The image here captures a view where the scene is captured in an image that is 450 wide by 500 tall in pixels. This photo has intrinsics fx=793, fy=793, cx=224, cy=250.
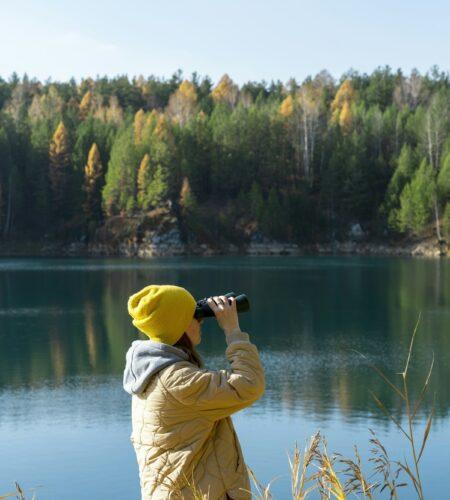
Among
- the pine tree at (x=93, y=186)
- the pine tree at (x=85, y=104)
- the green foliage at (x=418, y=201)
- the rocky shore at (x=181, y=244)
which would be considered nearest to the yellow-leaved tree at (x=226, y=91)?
the pine tree at (x=85, y=104)

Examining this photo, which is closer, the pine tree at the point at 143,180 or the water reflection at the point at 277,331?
the water reflection at the point at 277,331

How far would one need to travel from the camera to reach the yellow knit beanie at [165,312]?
121 inches

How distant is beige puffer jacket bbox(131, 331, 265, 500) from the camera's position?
304cm

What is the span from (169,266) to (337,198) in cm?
2810

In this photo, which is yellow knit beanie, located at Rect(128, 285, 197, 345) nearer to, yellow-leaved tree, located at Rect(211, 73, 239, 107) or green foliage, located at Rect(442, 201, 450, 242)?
green foliage, located at Rect(442, 201, 450, 242)

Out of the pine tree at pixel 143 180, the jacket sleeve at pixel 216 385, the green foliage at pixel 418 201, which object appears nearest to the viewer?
the jacket sleeve at pixel 216 385

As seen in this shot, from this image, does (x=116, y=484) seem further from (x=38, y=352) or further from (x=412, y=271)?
(x=412, y=271)

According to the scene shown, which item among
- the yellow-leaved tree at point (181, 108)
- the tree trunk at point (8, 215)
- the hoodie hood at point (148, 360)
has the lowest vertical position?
the hoodie hood at point (148, 360)

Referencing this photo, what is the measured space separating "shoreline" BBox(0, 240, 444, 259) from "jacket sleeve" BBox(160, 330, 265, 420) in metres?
71.4

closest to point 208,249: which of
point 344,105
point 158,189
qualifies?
point 158,189

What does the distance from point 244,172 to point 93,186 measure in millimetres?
15565

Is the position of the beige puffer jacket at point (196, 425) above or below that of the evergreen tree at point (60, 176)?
below

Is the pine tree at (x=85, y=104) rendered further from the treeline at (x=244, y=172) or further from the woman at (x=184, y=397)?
the woman at (x=184, y=397)

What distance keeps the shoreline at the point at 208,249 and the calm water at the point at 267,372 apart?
30967mm
